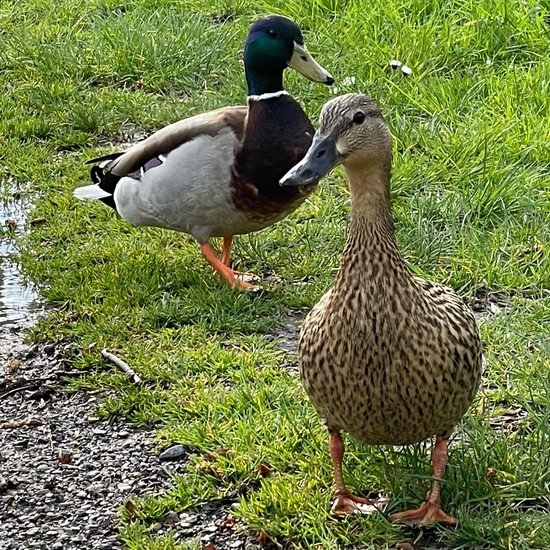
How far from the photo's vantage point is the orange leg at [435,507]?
310 cm

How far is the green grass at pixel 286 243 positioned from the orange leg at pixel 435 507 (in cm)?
4

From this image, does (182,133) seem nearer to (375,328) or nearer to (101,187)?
(101,187)

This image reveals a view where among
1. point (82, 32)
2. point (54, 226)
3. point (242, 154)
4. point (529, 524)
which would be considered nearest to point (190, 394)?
point (242, 154)

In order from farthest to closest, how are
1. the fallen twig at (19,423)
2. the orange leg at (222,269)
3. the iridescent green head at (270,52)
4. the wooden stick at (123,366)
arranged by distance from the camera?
1. the iridescent green head at (270,52)
2. the orange leg at (222,269)
3. the wooden stick at (123,366)
4. the fallen twig at (19,423)

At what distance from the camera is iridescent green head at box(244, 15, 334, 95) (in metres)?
4.78

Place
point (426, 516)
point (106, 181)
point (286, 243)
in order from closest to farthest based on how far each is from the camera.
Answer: point (426, 516) → point (286, 243) → point (106, 181)

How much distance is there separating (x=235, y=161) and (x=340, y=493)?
5.87 ft

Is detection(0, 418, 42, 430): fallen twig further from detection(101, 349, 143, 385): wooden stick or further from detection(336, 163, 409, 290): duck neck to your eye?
detection(336, 163, 409, 290): duck neck

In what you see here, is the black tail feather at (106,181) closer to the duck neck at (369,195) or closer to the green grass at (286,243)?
the green grass at (286,243)

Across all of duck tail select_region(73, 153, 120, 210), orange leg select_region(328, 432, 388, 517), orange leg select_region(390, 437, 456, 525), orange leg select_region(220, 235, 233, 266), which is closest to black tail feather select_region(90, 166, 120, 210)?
duck tail select_region(73, 153, 120, 210)

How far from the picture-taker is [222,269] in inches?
187

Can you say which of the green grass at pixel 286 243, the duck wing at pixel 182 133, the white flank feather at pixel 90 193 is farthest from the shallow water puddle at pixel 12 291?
the duck wing at pixel 182 133

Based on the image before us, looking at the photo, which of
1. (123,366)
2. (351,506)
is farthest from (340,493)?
(123,366)

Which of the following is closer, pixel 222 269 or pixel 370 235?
pixel 370 235
